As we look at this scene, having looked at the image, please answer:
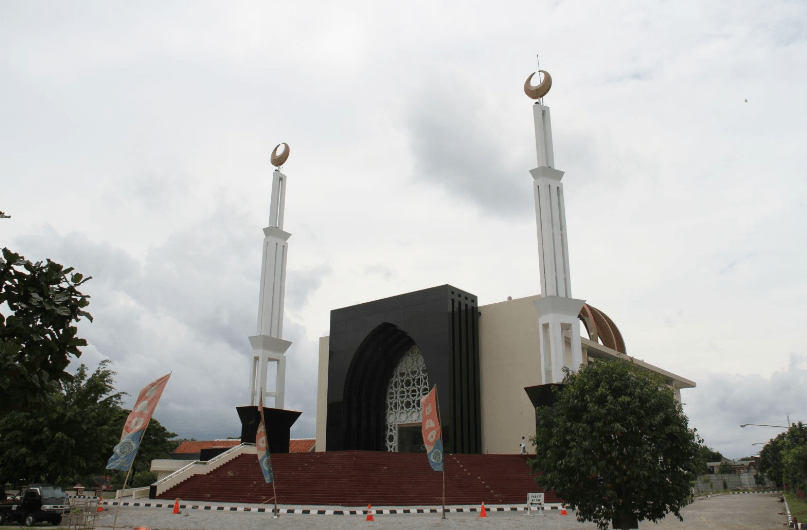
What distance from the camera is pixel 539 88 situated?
Answer: 28219mm

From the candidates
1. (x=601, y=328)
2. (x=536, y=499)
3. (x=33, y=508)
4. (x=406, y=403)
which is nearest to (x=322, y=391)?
(x=406, y=403)

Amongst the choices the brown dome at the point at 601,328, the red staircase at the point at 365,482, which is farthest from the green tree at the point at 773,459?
the red staircase at the point at 365,482

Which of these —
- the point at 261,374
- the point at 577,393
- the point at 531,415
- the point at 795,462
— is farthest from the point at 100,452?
the point at 795,462

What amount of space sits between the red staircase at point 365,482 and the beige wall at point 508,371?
5.38m

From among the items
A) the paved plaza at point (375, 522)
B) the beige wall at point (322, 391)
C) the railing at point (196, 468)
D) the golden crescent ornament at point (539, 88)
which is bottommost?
the paved plaza at point (375, 522)

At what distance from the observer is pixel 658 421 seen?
38.9ft

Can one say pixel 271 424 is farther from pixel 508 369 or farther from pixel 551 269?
pixel 551 269

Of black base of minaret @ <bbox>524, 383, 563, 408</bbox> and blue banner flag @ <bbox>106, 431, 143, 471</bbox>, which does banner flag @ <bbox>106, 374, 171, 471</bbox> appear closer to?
blue banner flag @ <bbox>106, 431, 143, 471</bbox>

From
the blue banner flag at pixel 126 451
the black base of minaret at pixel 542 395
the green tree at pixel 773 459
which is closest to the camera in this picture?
the blue banner flag at pixel 126 451

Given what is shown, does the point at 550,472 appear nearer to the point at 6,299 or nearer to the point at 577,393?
the point at 577,393

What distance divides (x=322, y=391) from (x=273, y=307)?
854 cm

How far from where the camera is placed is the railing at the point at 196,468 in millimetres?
22047

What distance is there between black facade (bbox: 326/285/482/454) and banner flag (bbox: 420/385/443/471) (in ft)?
45.2

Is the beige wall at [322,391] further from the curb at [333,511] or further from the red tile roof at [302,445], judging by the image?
the curb at [333,511]
